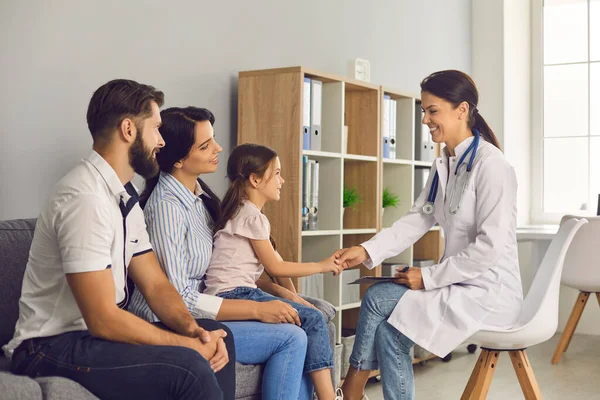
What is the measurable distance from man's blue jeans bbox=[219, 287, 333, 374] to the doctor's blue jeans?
143 mm

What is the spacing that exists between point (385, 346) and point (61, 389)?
46.8 inches

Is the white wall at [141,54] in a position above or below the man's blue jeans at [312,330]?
above

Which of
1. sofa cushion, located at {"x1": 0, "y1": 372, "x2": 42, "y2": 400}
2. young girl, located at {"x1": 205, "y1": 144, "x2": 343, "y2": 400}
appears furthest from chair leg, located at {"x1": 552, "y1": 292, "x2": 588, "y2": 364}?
sofa cushion, located at {"x1": 0, "y1": 372, "x2": 42, "y2": 400}

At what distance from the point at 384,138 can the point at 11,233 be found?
2.09 metres

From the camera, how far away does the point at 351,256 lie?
8.88ft

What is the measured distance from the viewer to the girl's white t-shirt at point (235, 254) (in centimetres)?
238

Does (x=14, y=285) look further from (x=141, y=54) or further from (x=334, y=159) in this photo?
(x=334, y=159)

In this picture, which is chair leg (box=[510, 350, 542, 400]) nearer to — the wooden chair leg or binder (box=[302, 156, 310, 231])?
the wooden chair leg

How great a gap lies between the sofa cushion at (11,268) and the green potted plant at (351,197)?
1.75 m

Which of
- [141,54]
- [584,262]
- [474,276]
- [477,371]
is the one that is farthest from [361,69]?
[477,371]

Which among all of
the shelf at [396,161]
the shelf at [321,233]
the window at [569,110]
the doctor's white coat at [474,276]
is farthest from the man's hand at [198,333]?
the window at [569,110]

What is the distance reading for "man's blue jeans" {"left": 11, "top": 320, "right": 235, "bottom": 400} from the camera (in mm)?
1642

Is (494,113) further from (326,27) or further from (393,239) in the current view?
(393,239)

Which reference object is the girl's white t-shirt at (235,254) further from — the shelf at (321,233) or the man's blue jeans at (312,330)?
the shelf at (321,233)
